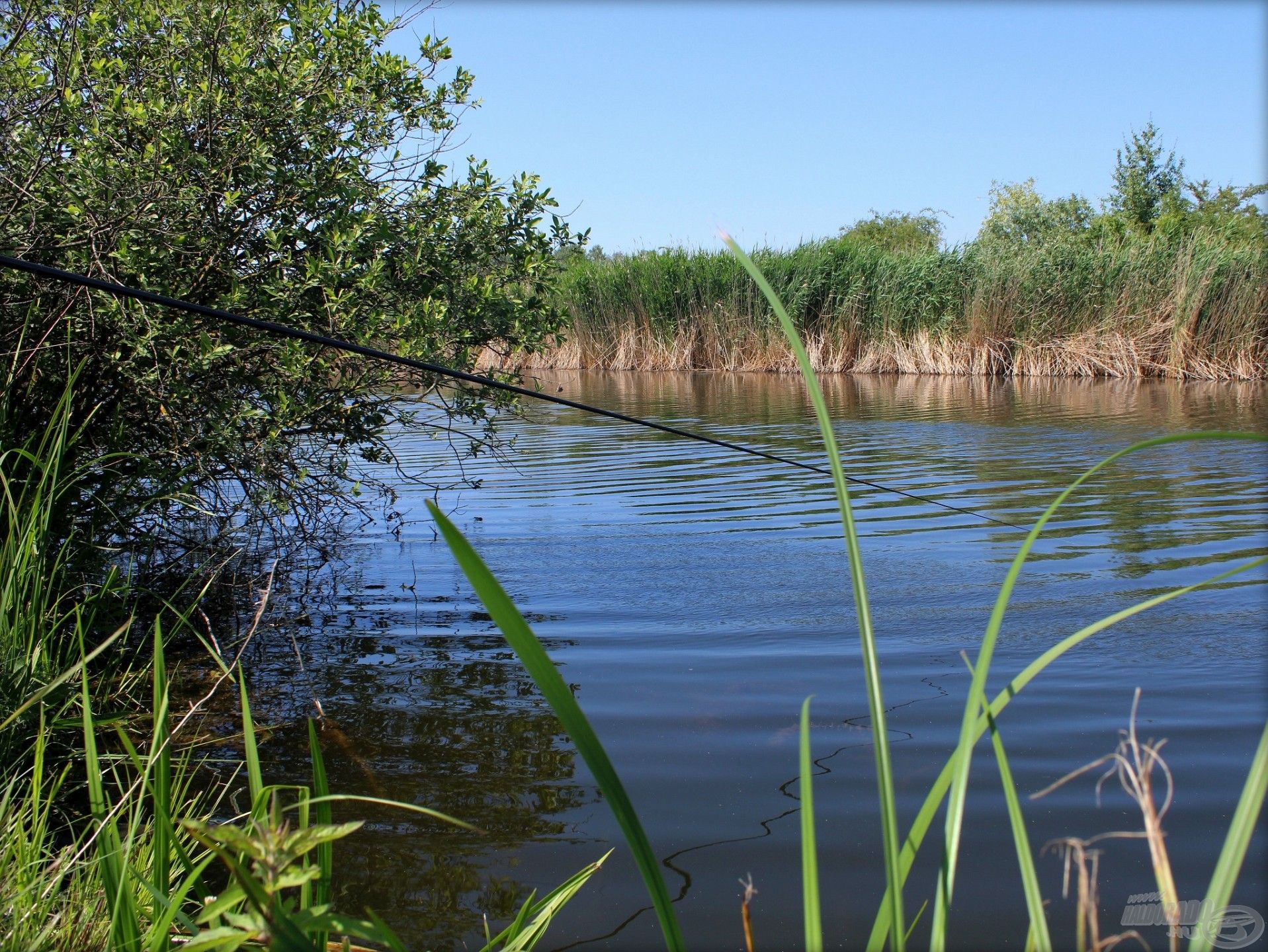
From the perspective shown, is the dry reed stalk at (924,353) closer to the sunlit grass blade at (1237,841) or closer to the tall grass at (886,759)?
the tall grass at (886,759)

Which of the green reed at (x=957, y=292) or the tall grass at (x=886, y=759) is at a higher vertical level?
the green reed at (x=957, y=292)

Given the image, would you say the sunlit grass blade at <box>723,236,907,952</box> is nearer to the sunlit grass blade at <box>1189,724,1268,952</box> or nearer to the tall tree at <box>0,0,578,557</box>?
the sunlit grass blade at <box>1189,724,1268,952</box>

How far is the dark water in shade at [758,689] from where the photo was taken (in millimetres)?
2387

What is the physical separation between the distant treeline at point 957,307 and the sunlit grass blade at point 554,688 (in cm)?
1751

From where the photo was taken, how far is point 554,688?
0.95 m

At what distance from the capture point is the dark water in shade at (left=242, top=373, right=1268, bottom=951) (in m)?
2.39

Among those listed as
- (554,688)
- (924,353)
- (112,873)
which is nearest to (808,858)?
(554,688)

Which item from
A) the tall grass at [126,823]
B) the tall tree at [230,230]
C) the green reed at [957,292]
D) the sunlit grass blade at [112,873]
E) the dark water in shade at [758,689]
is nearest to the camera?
the tall grass at [126,823]

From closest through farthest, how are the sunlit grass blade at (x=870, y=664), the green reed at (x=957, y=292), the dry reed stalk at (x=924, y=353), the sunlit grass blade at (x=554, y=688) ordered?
the sunlit grass blade at (x=554, y=688) → the sunlit grass blade at (x=870, y=664) → the green reed at (x=957, y=292) → the dry reed stalk at (x=924, y=353)

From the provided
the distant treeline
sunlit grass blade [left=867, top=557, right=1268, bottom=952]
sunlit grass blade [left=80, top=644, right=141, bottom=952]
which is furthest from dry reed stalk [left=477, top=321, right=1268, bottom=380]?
sunlit grass blade [left=867, top=557, right=1268, bottom=952]

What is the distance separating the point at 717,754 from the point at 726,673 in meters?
0.72

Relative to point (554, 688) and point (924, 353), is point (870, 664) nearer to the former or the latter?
point (554, 688)

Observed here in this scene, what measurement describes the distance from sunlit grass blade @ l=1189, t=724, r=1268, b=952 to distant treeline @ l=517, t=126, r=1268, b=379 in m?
17.6

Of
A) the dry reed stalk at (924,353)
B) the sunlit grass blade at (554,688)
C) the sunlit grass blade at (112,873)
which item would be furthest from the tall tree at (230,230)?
the dry reed stalk at (924,353)
